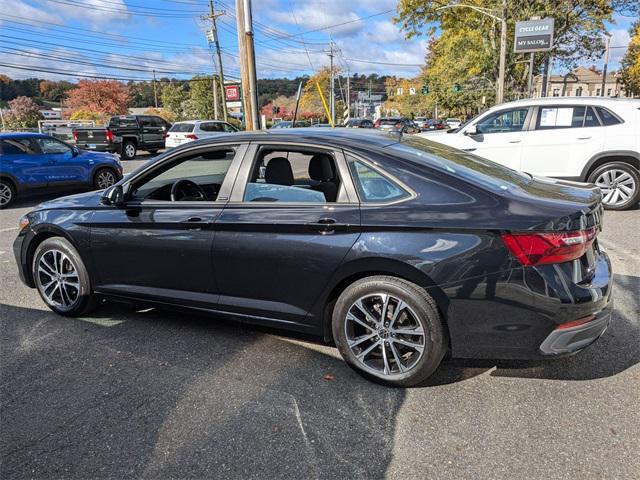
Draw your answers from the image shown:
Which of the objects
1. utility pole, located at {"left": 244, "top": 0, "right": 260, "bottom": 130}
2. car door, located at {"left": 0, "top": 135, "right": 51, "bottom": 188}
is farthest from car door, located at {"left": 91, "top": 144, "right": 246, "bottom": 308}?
utility pole, located at {"left": 244, "top": 0, "right": 260, "bottom": 130}

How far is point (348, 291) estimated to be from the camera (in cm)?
308

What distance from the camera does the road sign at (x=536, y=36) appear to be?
22.3m

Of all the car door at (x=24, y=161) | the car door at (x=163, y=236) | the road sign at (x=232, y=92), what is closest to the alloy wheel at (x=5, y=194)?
the car door at (x=24, y=161)

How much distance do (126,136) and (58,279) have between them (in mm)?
19723

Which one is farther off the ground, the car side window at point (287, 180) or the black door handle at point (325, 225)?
the car side window at point (287, 180)

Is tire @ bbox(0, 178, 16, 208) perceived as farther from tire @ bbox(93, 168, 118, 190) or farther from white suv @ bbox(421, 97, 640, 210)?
white suv @ bbox(421, 97, 640, 210)

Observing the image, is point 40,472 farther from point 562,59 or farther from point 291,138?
point 562,59

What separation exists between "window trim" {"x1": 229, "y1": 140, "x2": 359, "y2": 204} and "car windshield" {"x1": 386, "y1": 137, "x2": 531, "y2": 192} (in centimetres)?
37

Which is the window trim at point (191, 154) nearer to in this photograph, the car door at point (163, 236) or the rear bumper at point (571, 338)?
the car door at point (163, 236)

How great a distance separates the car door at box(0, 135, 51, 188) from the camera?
10422 millimetres

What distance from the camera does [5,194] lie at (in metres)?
10.5

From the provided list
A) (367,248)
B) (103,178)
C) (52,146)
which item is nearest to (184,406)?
(367,248)

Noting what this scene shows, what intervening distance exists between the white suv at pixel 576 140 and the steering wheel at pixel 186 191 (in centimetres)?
621

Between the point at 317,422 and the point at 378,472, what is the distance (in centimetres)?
50
